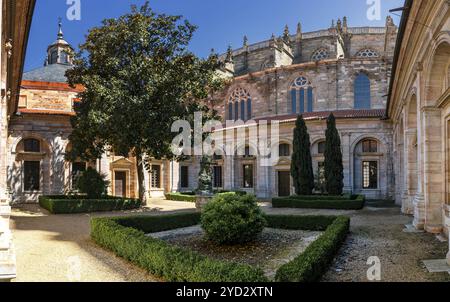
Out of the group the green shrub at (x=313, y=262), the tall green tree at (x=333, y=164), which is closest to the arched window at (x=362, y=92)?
the tall green tree at (x=333, y=164)

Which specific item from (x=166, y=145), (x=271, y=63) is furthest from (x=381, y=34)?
(x=166, y=145)

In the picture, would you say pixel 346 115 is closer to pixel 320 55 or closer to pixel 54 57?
pixel 320 55

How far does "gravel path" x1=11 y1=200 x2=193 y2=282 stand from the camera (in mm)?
7398

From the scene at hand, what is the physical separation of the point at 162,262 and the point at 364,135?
24.6 meters

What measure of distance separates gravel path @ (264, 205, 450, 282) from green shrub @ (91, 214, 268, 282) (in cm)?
231

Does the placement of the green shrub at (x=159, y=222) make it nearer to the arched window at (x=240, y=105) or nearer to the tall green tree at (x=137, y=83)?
the tall green tree at (x=137, y=83)

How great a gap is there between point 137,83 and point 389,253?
15.5 m

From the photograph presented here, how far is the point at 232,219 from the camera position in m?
10.0

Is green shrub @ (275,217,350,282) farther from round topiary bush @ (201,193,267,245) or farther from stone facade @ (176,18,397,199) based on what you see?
stone facade @ (176,18,397,199)

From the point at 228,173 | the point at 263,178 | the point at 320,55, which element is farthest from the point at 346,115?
the point at 228,173

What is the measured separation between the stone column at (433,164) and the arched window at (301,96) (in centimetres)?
2152

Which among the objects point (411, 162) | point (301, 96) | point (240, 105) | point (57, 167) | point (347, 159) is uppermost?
point (301, 96)

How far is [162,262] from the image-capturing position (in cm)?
715

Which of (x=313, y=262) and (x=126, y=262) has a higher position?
(x=313, y=262)
